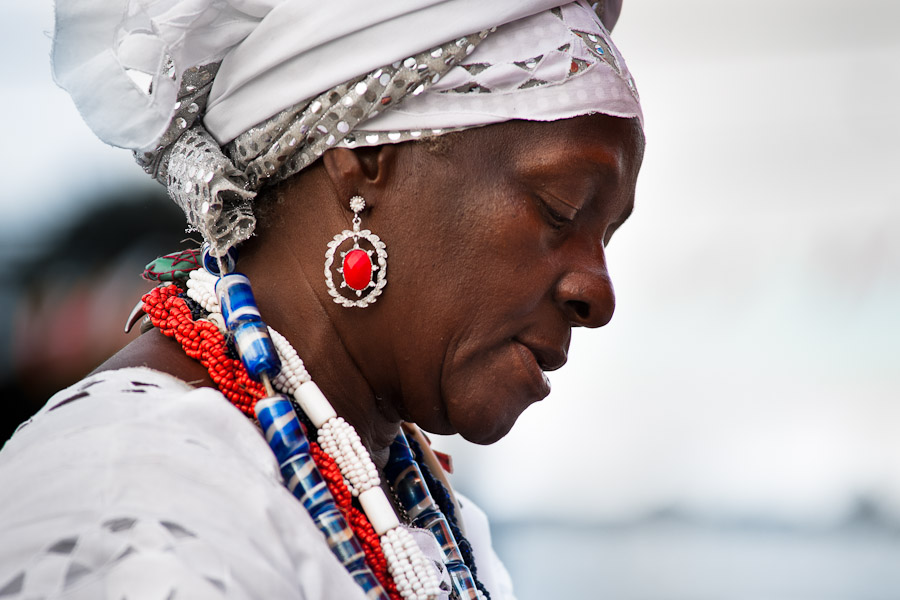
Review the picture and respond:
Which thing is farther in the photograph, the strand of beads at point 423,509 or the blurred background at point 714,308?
the blurred background at point 714,308

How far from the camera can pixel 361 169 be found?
4.50ft

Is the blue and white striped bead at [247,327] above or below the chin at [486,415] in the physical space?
below

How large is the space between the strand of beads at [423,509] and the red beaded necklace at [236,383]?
266 millimetres

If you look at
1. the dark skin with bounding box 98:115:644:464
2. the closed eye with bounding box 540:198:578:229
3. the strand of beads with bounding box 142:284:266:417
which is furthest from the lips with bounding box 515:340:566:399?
the strand of beads with bounding box 142:284:266:417

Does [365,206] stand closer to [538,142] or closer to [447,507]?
[538,142]

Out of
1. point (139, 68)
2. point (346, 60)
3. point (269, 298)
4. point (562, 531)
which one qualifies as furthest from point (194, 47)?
point (562, 531)

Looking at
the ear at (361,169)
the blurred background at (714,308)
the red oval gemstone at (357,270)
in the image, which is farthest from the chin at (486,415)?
the blurred background at (714,308)

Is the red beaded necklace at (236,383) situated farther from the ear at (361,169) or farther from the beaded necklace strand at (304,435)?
the ear at (361,169)

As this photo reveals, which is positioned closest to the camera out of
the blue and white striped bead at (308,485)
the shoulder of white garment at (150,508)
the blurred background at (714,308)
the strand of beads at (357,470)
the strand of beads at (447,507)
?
the shoulder of white garment at (150,508)

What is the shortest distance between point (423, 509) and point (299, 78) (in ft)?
2.49

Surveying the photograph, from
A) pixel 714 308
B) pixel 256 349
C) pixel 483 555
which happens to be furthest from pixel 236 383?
pixel 714 308

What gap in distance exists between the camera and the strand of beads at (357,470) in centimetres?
131

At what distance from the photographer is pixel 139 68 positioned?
4.25 ft

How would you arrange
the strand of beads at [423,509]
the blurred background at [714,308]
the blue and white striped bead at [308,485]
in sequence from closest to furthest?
the blue and white striped bead at [308,485], the strand of beads at [423,509], the blurred background at [714,308]
